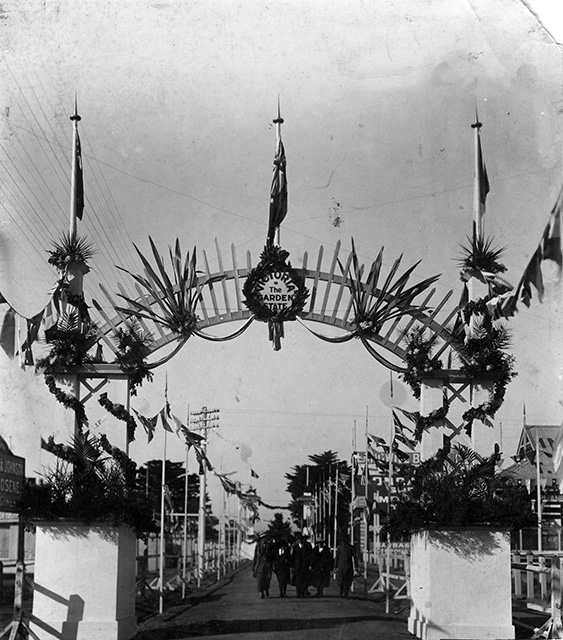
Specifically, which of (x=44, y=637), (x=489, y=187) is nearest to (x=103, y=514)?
(x=44, y=637)

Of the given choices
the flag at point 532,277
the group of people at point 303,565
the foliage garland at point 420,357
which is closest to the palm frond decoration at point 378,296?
the foliage garland at point 420,357

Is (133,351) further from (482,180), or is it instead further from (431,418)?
(482,180)

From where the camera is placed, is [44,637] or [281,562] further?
[281,562]

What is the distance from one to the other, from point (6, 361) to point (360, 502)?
23.7m

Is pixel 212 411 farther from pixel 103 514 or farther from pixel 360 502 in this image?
pixel 103 514

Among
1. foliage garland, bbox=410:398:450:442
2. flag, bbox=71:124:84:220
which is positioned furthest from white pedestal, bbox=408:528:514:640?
flag, bbox=71:124:84:220

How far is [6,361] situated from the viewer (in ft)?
50.9

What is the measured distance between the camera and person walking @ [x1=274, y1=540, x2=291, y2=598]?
27094 millimetres

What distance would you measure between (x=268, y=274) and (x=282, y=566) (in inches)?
539

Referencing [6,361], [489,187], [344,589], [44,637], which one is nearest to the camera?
[44,637]

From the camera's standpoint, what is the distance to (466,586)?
14680 mm

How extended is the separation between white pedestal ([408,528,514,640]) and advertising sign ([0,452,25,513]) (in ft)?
18.9

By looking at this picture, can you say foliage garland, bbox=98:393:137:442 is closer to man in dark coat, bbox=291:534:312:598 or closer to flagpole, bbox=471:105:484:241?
flagpole, bbox=471:105:484:241

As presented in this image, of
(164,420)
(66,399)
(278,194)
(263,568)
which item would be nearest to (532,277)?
(278,194)
